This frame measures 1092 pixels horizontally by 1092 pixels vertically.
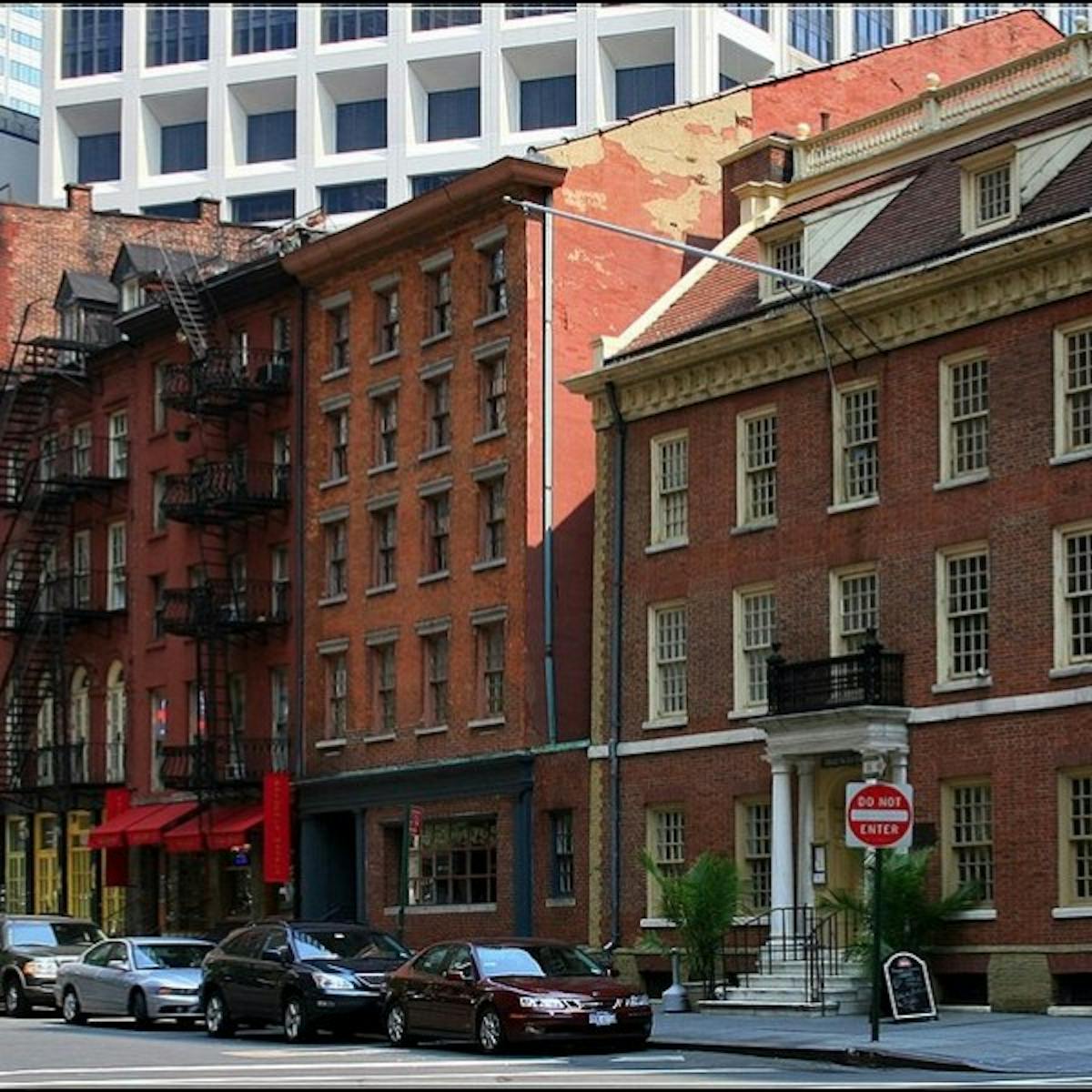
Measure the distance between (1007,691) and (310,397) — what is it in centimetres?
2264

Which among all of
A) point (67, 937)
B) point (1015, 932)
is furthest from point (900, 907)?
point (67, 937)

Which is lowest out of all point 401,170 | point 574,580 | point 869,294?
point 574,580

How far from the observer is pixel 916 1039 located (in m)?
30.7

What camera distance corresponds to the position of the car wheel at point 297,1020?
33.4 m

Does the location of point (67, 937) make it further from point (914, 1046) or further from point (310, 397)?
point (914, 1046)

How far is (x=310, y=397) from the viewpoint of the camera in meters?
55.0

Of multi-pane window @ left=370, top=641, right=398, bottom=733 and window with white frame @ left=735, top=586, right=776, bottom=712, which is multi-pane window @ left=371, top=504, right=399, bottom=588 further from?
window with white frame @ left=735, top=586, right=776, bottom=712

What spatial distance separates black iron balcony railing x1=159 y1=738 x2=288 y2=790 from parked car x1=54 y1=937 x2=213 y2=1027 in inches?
603

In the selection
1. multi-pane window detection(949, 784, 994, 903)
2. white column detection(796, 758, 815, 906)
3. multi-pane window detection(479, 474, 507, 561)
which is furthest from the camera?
multi-pane window detection(479, 474, 507, 561)

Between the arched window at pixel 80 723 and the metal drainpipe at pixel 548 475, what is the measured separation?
1873 centimetres

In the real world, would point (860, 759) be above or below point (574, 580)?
below

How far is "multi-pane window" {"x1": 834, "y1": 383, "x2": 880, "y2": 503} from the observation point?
39438 mm

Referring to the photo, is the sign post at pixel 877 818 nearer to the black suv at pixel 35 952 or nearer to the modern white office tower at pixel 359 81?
the black suv at pixel 35 952

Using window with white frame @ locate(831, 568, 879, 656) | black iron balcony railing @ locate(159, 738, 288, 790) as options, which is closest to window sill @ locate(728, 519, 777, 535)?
window with white frame @ locate(831, 568, 879, 656)
